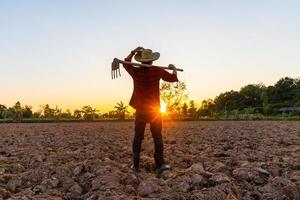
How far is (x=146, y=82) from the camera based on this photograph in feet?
22.6

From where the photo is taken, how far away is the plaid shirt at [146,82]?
22.5 ft

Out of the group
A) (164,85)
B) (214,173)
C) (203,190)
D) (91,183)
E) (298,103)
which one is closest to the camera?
(203,190)

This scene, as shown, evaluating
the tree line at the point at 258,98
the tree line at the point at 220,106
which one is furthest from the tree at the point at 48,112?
the tree line at the point at 258,98

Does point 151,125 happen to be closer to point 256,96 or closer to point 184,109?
point 184,109

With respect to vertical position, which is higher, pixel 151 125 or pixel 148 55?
pixel 148 55

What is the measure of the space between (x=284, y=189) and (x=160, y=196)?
4.50 ft

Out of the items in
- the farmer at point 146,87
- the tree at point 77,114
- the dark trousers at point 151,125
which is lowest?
the dark trousers at point 151,125

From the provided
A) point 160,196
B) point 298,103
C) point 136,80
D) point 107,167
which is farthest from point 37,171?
point 298,103

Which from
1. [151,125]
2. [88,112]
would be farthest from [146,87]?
[88,112]

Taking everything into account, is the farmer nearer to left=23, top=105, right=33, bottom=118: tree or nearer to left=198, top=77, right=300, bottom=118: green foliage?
left=23, top=105, right=33, bottom=118: tree

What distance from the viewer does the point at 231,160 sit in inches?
318

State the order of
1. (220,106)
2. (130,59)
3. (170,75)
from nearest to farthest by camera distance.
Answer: (170,75) < (130,59) < (220,106)

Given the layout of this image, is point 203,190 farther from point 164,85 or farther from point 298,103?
point 298,103

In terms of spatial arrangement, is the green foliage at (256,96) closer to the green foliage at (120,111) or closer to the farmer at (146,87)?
the green foliage at (120,111)
